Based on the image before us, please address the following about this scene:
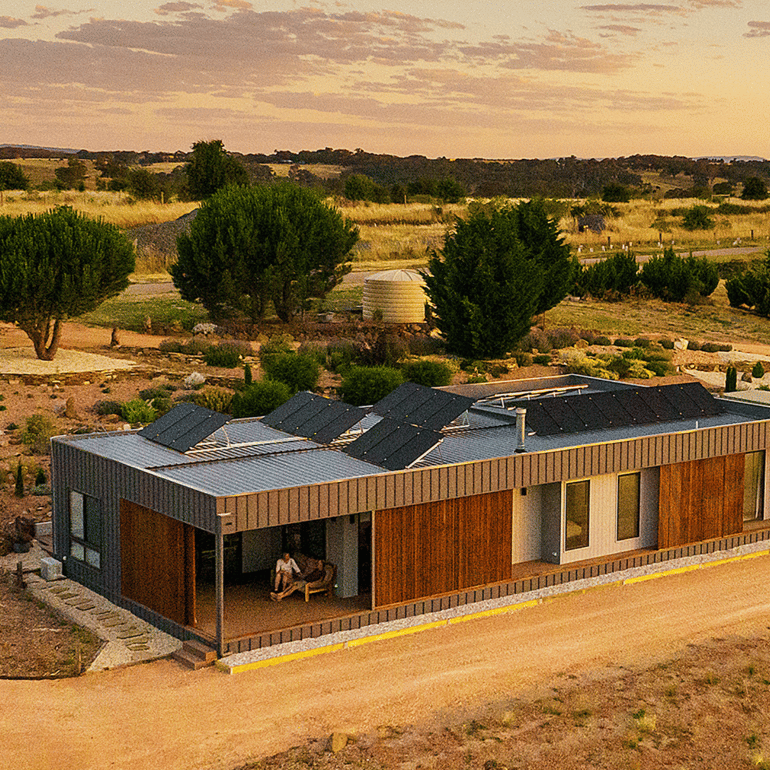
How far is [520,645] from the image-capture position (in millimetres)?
16203

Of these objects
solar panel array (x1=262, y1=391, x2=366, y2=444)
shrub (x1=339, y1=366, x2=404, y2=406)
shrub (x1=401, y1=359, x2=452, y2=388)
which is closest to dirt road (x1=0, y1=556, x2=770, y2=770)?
solar panel array (x1=262, y1=391, x2=366, y2=444)

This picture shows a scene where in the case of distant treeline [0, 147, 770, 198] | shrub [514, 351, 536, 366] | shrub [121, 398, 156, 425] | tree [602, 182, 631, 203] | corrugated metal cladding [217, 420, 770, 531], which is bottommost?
shrub [121, 398, 156, 425]

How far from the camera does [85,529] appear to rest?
60.7 ft

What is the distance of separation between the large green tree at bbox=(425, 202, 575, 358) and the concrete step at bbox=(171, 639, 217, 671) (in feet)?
75.0

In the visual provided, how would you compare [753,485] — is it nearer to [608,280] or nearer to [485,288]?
[485,288]

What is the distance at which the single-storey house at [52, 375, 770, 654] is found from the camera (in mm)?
16297

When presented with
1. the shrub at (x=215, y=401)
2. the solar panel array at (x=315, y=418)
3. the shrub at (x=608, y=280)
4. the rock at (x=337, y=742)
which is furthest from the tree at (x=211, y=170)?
the rock at (x=337, y=742)

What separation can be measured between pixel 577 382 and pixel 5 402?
50.3 ft

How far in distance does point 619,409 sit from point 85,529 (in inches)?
381

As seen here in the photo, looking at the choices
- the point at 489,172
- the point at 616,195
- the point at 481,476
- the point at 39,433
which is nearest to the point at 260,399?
the point at 39,433

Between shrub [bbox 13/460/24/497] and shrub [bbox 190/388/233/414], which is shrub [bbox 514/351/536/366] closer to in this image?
shrub [bbox 190/388/233/414]

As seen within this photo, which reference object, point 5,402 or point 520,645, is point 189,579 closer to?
point 520,645

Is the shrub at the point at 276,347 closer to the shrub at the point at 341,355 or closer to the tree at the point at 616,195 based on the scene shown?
the shrub at the point at 341,355

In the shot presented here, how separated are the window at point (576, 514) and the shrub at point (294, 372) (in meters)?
13.9
